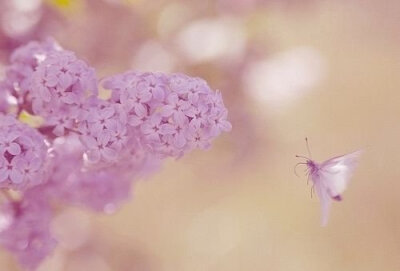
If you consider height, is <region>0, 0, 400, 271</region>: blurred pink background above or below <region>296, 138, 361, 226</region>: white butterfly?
above

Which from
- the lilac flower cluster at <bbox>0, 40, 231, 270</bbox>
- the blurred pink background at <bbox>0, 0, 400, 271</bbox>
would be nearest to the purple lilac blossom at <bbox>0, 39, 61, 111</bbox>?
the lilac flower cluster at <bbox>0, 40, 231, 270</bbox>

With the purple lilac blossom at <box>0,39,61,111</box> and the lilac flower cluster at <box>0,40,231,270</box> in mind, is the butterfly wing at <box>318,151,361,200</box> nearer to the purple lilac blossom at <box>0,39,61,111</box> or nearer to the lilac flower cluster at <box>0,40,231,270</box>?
the lilac flower cluster at <box>0,40,231,270</box>

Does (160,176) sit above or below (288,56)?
below

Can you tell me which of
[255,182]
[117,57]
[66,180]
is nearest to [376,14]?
[255,182]

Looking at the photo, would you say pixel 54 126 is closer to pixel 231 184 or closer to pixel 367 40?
pixel 231 184

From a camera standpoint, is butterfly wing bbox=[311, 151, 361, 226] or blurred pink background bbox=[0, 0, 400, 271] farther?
blurred pink background bbox=[0, 0, 400, 271]

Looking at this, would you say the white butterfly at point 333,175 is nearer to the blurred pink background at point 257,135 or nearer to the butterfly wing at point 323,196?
the butterfly wing at point 323,196

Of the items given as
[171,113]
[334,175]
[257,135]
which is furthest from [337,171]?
[257,135]
